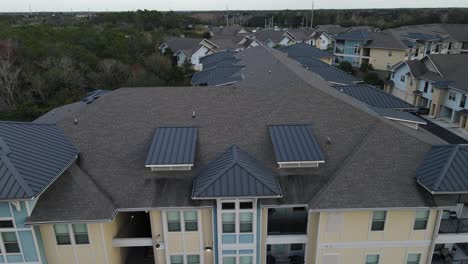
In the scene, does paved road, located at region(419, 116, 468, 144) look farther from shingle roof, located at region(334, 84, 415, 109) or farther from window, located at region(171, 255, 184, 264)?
window, located at region(171, 255, 184, 264)

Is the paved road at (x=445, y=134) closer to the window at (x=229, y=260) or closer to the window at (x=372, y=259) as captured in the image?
the window at (x=372, y=259)

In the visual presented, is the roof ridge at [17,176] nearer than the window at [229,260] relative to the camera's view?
Yes

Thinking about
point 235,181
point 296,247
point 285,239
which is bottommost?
point 296,247

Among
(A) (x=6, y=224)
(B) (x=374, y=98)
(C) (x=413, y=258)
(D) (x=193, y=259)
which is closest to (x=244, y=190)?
(D) (x=193, y=259)

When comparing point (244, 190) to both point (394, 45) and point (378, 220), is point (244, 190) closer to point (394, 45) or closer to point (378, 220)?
point (378, 220)

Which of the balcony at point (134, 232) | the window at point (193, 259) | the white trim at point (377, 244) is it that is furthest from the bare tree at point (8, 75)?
the white trim at point (377, 244)

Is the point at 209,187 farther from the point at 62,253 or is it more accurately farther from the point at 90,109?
the point at 90,109
